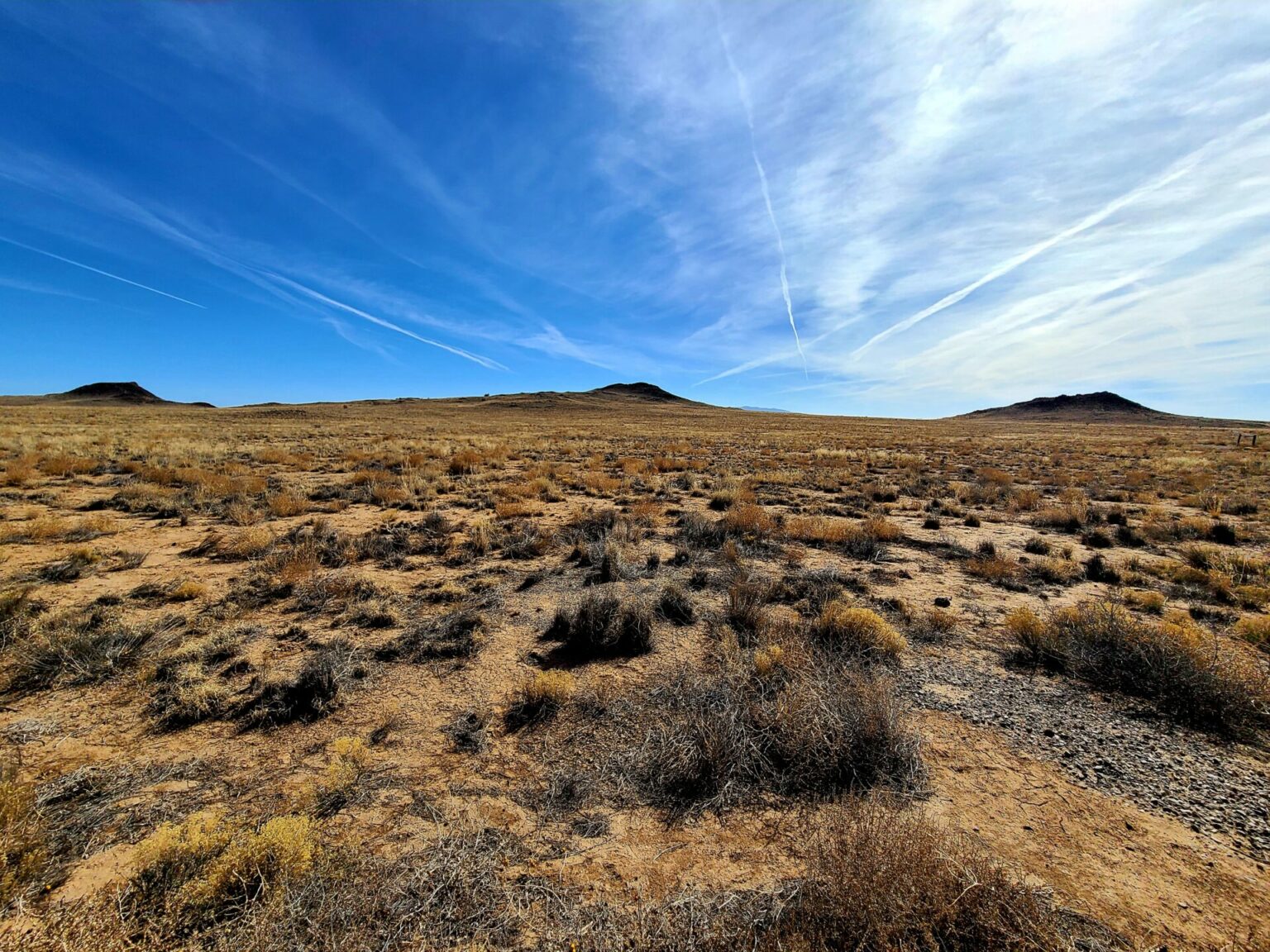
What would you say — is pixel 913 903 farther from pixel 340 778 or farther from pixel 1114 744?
pixel 340 778

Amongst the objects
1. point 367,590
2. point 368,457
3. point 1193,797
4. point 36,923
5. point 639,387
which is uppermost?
point 639,387

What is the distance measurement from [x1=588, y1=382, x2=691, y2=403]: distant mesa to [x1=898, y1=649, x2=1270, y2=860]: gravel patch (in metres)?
125

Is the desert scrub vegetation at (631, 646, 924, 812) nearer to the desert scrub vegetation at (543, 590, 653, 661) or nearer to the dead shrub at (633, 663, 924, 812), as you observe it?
the dead shrub at (633, 663, 924, 812)

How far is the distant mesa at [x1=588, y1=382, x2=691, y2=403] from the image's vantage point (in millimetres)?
130750

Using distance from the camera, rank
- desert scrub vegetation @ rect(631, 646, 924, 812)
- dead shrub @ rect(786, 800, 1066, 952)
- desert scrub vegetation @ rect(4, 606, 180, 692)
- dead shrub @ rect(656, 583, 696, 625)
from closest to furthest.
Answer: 1. dead shrub @ rect(786, 800, 1066, 952)
2. desert scrub vegetation @ rect(631, 646, 924, 812)
3. desert scrub vegetation @ rect(4, 606, 180, 692)
4. dead shrub @ rect(656, 583, 696, 625)

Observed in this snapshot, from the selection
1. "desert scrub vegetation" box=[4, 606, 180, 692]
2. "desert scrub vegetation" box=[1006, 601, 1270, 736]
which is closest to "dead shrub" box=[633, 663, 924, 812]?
"desert scrub vegetation" box=[1006, 601, 1270, 736]

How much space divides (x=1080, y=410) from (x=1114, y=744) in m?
158

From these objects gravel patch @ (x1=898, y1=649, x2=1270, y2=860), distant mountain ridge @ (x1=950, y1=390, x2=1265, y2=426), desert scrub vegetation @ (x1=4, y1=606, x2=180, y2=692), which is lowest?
gravel patch @ (x1=898, y1=649, x2=1270, y2=860)

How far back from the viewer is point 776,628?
5.45m

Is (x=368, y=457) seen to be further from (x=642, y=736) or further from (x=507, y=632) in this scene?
(x=642, y=736)

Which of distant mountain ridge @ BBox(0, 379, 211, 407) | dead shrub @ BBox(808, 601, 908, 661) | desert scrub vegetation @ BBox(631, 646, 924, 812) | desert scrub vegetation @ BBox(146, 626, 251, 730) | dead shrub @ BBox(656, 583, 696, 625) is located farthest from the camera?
distant mountain ridge @ BBox(0, 379, 211, 407)

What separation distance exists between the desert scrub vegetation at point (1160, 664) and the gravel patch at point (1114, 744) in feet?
0.77

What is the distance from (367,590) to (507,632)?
2294 mm

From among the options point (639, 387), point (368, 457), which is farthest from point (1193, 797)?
point (639, 387)
